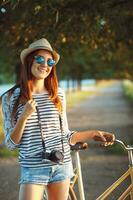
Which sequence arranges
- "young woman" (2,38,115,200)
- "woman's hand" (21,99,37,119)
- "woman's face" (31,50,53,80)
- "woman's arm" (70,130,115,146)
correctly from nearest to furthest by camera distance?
1. "woman's hand" (21,99,37,119)
2. "young woman" (2,38,115,200)
3. "woman's face" (31,50,53,80)
4. "woman's arm" (70,130,115,146)

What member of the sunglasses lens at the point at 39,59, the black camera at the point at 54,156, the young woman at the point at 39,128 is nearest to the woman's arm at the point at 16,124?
the young woman at the point at 39,128

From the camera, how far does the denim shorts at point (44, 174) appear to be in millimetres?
4121

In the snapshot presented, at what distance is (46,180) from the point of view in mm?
4148

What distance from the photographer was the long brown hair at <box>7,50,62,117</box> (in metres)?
4.18

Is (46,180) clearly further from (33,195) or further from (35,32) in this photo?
(35,32)

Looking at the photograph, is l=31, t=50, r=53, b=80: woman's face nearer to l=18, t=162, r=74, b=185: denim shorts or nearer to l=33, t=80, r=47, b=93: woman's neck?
l=33, t=80, r=47, b=93: woman's neck

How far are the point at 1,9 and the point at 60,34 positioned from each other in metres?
2.42

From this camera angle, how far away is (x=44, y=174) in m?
4.14

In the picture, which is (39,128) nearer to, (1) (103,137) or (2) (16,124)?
(2) (16,124)

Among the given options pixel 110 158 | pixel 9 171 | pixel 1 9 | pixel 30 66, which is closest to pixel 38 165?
pixel 30 66

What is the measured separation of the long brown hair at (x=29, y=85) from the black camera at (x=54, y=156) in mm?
326

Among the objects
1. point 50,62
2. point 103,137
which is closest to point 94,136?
point 103,137

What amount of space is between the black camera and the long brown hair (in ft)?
1.07

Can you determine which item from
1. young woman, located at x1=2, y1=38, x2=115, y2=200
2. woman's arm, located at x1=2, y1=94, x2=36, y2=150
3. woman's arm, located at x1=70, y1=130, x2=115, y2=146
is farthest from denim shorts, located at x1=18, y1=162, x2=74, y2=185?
woman's arm, located at x1=70, y1=130, x2=115, y2=146
